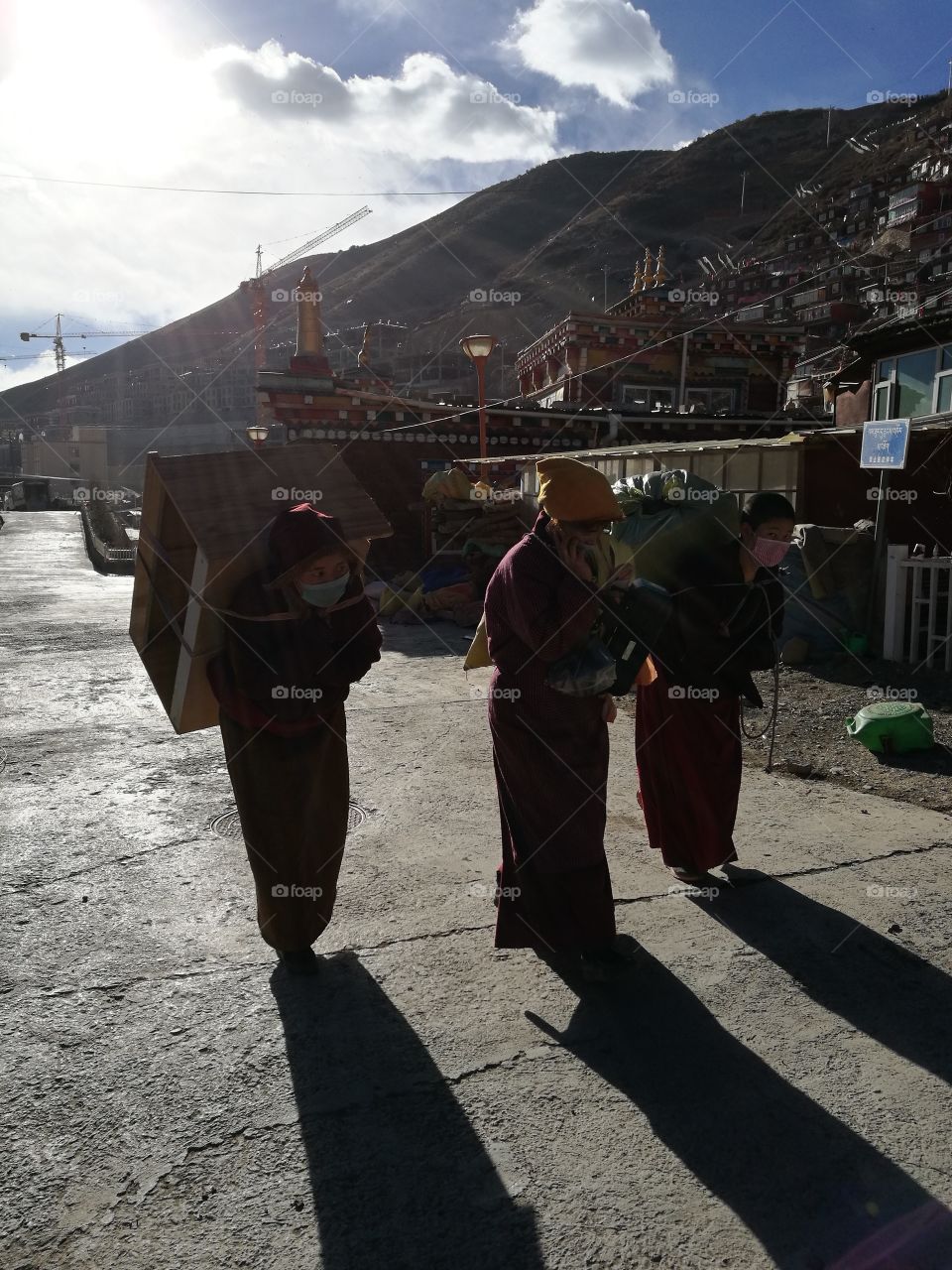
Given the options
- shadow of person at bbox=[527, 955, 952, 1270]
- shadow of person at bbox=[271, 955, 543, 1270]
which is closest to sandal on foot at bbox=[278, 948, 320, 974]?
shadow of person at bbox=[271, 955, 543, 1270]

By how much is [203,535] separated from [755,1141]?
7.31 feet

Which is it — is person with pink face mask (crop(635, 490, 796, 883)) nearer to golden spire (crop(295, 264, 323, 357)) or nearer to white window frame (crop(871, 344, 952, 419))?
white window frame (crop(871, 344, 952, 419))

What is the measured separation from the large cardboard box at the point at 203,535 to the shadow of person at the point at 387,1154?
Answer: 3.59 ft

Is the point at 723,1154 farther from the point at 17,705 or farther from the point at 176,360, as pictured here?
the point at 176,360

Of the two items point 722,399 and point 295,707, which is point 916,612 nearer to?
point 295,707

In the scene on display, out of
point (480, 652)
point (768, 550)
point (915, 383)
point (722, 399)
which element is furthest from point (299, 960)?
Answer: point (722, 399)

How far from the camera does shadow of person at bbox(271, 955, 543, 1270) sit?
69.7 inches

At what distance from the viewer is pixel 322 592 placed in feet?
8.97

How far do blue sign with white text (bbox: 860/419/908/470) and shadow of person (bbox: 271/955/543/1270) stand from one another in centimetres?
588

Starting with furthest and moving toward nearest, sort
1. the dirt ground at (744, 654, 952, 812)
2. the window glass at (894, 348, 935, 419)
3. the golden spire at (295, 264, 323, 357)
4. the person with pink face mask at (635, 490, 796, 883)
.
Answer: the golden spire at (295, 264, 323, 357) → the window glass at (894, 348, 935, 419) → the dirt ground at (744, 654, 952, 812) → the person with pink face mask at (635, 490, 796, 883)

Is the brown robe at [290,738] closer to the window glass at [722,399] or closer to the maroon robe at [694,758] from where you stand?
the maroon robe at [694,758]

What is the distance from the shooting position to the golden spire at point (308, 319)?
18.3 meters

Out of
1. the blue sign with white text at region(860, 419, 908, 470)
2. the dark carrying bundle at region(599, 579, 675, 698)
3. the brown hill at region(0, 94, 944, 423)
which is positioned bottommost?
the dark carrying bundle at region(599, 579, 675, 698)

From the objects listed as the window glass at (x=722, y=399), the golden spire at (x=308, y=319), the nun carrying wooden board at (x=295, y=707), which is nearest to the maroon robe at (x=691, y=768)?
the nun carrying wooden board at (x=295, y=707)
